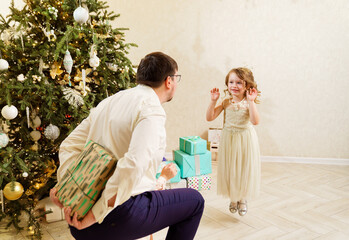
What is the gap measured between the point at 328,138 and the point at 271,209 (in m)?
1.67

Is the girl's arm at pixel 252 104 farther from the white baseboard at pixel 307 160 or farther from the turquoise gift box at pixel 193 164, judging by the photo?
the white baseboard at pixel 307 160

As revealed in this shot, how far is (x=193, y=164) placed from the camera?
2791 millimetres

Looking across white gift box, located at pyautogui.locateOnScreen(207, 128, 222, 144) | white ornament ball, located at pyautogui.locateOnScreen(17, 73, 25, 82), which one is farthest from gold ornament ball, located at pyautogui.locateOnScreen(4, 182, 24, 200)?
white gift box, located at pyautogui.locateOnScreen(207, 128, 222, 144)

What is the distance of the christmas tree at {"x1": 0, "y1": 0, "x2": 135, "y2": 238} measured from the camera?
6.42 feet

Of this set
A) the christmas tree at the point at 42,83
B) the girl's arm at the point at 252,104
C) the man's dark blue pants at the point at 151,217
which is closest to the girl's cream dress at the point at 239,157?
the girl's arm at the point at 252,104

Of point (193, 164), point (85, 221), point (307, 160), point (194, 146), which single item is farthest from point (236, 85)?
point (307, 160)

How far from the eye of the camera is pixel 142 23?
12.1 feet

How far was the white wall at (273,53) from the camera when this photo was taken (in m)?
3.58

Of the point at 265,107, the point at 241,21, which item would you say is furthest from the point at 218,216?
the point at 241,21

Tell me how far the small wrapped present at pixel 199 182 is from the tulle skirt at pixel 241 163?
1.62 feet

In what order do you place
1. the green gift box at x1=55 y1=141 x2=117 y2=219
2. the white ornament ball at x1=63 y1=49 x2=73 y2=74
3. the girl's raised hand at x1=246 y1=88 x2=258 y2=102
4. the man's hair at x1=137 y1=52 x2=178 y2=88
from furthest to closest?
the girl's raised hand at x1=246 y1=88 x2=258 y2=102 → the white ornament ball at x1=63 y1=49 x2=73 y2=74 → the man's hair at x1=137 y1=52 x2=178 y2=88 → the green gift box at x1=55 y1=141 x2=117 y2=219

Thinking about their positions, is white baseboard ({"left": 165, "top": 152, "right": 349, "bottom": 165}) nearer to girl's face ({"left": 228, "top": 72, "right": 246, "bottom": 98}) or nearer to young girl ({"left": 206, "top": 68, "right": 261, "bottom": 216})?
young girl ({"left": 206, "top": 68, "right": 261, "bottom": 216})

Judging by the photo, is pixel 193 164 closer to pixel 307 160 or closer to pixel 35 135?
pixel 35 135

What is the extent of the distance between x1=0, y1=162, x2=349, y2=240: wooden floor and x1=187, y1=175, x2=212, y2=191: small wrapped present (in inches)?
2.4
